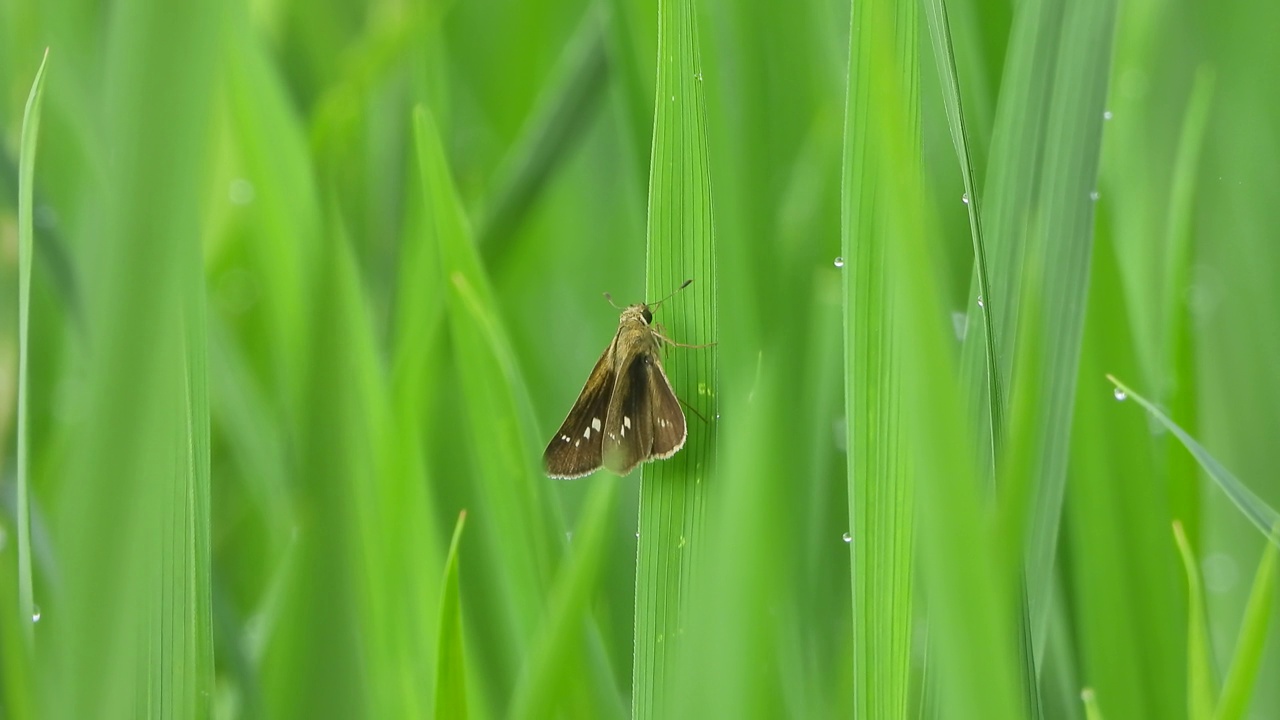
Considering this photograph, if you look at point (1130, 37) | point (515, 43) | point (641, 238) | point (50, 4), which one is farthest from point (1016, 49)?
point (50, 4)

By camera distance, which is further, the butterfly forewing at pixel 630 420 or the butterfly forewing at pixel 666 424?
the butterfly forewing at pixel 630 420

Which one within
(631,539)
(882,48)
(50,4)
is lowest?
(631,539)

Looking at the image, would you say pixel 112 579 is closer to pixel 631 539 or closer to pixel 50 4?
pixel 631 539

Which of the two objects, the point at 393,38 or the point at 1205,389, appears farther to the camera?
the point at 393,38

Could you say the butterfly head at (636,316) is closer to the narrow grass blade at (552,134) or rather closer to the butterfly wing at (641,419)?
the butterfly wing at (641,419)

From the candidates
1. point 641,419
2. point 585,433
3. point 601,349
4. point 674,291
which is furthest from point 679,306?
point 601,349

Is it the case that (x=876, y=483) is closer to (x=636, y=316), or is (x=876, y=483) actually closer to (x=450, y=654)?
(x=450, y=654)

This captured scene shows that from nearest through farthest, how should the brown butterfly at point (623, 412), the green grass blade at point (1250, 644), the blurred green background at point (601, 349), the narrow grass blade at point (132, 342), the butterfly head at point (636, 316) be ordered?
the narrow grass blade at point (132, 342) < the blurred green background at point (601, 349) < the green grass blade at point (1250, 644) < the brown butterfly at point (623, 412) < the butterfly head at point (636, 316)

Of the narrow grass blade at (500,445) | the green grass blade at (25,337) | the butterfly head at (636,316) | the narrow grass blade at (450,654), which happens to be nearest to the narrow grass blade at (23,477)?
the green grass blade at (25,337)
